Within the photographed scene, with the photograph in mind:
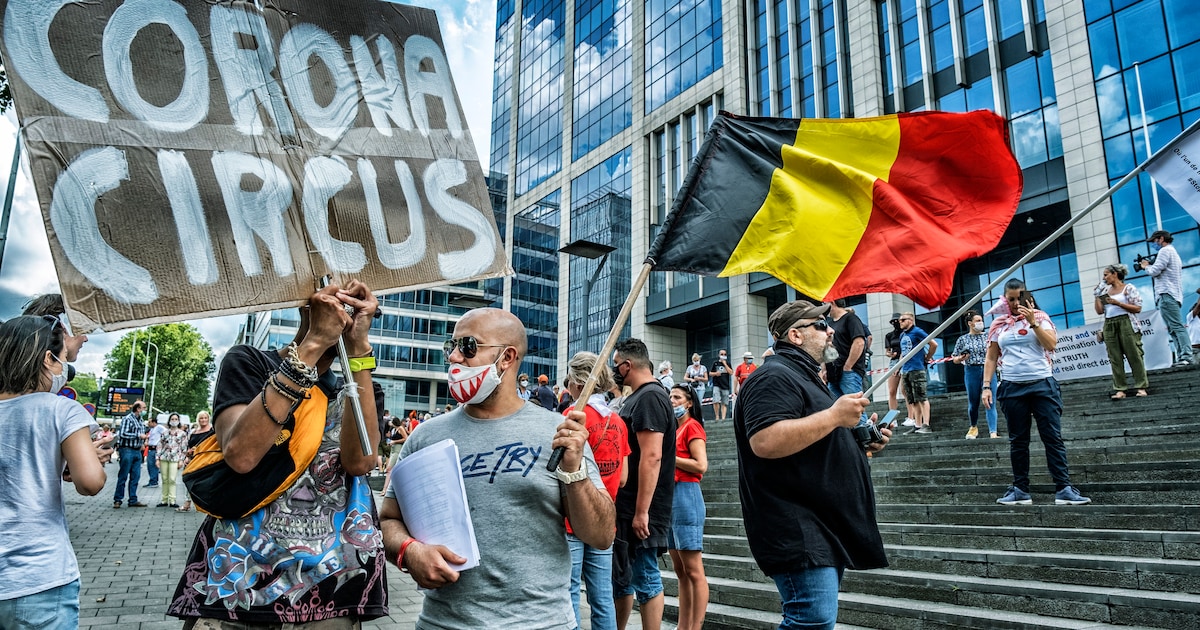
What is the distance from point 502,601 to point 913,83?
2686cm

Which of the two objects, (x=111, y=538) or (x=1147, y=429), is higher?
(x=1147, y=429)

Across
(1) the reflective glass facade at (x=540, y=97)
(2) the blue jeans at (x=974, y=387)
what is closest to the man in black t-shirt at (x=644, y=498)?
(2) the blue jeans at (x=974, y=387)

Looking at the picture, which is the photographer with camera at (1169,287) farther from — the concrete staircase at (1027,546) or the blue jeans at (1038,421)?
the blue jeans at (1038,421)

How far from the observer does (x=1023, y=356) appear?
21.3 ft

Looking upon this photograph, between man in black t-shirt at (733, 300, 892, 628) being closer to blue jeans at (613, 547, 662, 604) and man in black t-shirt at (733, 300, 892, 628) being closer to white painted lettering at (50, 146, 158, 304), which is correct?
blue jeans at (613, 547, 662, 604)

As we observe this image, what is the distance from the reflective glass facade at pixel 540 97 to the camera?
148ft

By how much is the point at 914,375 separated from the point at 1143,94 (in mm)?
14603

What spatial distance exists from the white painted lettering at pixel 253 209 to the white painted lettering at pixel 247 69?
122 millimetres

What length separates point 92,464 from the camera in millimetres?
2691

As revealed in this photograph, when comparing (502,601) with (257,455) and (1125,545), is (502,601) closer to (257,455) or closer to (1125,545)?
(257,455)

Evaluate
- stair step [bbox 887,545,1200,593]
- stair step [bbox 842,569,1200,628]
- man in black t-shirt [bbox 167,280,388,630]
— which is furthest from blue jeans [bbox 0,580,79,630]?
stair step [bbox 887,545,1200,593]

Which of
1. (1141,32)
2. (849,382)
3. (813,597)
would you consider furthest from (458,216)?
(1141,32)

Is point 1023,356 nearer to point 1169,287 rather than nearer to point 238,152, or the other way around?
point 1169,287

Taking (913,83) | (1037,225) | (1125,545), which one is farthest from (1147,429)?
(913,83)
